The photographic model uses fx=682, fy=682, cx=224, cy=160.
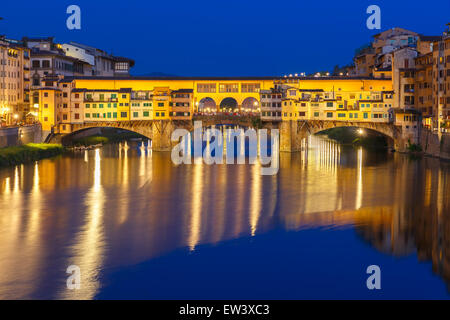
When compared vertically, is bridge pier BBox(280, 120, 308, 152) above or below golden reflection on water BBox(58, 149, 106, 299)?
A: above

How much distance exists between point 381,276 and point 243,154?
32752 millimetres

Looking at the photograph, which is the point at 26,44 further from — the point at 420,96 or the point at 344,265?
the point at 344,265

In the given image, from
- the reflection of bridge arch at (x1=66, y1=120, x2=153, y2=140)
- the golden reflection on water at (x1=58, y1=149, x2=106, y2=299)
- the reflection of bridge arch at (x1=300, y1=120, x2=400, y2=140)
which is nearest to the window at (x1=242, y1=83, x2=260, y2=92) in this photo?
the reflection of bridge arch at (x1=300, y1=120, x2=400, y2=140)

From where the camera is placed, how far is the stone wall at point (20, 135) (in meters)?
40.8

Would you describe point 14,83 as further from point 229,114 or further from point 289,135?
point 289,135

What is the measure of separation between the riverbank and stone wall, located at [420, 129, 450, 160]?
997 inches

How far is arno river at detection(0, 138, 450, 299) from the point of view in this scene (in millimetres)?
17156

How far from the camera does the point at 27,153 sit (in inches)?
1662

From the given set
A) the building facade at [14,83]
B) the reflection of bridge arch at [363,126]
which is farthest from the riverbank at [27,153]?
the reflection of bridge arch at [363,126]

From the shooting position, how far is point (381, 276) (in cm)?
1789

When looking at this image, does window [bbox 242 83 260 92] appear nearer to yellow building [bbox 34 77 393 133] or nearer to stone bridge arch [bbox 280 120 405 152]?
yellow building [bbox 34 77 393 133]

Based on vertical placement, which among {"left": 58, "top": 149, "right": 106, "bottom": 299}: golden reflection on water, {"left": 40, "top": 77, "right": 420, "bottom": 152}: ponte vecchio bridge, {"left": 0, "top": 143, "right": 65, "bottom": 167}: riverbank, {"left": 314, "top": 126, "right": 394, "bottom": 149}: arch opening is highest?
{"left": 40, "top": 77, "right": 420, "bottom": 152}: ponte vecchio bridge
